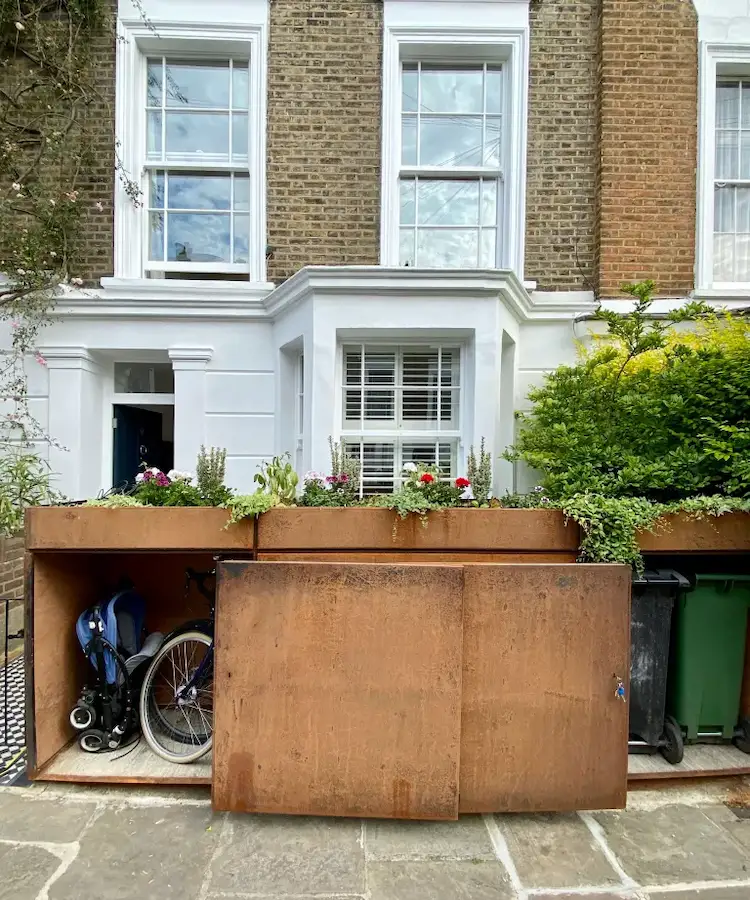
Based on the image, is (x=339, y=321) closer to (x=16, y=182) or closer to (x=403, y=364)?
(x=403, y=364)

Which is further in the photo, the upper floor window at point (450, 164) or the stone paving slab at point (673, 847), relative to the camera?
the upper floor window at point (450, 164)

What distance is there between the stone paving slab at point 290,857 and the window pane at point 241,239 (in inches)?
223

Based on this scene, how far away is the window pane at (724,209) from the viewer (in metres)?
6.37

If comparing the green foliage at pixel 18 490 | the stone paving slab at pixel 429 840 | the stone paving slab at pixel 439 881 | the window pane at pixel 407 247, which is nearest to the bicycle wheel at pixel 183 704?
the stone paving slab at pixel 429 840

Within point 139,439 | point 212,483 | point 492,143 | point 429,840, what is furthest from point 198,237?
point 429,840

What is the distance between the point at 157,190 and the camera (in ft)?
20.8

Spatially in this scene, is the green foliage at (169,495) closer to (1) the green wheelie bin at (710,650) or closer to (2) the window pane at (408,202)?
(1) the green wheelie bin at (710,650)

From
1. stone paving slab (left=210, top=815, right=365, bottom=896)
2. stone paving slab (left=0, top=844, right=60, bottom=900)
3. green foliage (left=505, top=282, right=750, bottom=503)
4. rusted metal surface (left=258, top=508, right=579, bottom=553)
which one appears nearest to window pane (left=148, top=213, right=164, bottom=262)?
rusted metal surface (left=258, top=508, right=579, bottom=553)

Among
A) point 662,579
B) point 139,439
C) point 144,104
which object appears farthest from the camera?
point 139,439

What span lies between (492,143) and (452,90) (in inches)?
31.3

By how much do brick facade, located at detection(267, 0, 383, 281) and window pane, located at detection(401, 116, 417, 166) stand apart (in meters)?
0.40

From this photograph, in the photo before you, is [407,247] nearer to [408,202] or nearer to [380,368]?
[408,202]

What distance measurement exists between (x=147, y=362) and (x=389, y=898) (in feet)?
19.2

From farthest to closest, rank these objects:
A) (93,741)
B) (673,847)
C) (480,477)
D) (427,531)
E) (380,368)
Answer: (380,368) < (480,477) < (93,741) < (427,531) < (673,847)
